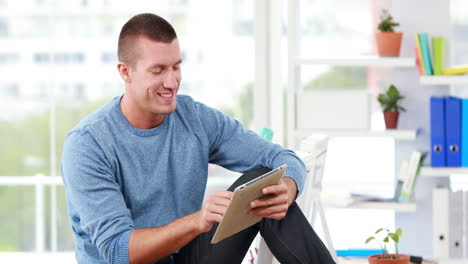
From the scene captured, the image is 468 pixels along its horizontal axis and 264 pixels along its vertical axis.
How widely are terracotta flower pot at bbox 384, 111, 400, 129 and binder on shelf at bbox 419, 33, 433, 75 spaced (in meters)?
0.24

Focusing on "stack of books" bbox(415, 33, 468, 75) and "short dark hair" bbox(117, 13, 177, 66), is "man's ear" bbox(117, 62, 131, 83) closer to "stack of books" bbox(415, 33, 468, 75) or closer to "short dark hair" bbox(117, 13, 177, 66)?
"short dark hair" bbox(117, 13, 177, 66)

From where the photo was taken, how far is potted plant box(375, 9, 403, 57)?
11.8ft

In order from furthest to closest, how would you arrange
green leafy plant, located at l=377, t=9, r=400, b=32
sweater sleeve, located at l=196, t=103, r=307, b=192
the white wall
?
the white wall < green leafy plant, located at l=377, t=9, r=400, b=32 < sweater sleeve, located at l=196, t=103, r=307, b=192

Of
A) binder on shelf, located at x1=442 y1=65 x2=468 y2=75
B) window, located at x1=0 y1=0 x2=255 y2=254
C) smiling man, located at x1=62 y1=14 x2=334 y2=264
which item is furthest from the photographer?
window, located at x1=0 y1=0 x2=255 y2=254

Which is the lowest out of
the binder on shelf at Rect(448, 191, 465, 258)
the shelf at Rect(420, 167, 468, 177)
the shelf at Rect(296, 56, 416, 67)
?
the binder on shelf at Rect(448, 191, 465, 258)

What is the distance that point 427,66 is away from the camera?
357 centimetres

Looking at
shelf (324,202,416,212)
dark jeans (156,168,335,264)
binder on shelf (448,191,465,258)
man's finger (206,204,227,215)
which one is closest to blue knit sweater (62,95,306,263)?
dark jeans (156,168,335,264)

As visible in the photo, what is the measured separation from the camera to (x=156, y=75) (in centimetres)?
214

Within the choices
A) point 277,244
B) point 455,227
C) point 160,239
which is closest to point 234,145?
point 277,244

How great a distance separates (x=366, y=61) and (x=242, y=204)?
1980 mm

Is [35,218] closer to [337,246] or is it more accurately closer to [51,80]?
[51,80]

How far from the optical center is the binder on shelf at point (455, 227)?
11.8ft

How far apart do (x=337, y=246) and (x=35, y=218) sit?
79.3 inches

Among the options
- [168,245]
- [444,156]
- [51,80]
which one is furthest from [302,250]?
[51,80]
